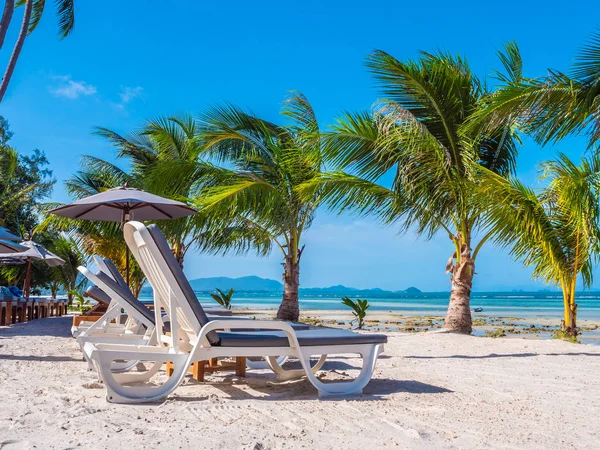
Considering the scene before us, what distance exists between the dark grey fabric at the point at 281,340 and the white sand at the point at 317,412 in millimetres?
370

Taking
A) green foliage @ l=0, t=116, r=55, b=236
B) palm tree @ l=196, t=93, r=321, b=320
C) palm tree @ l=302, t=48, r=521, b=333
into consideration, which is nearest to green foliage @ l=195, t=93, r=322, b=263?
palm tree @ l=196, t=93, r=321, b=320

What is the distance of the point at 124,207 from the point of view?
26.8 ft

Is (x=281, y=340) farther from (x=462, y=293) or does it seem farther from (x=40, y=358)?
(x=462, y=293)

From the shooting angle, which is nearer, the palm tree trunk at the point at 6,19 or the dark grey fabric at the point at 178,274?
the dark grey fabric at the point at 178,274

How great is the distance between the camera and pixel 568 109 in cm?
660

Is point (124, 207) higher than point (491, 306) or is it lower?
higher

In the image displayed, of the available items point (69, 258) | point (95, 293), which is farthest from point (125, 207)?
point (69, 258)

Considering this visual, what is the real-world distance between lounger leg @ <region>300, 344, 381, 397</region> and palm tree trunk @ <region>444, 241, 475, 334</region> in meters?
6.01

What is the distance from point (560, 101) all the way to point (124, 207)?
6.11 meters

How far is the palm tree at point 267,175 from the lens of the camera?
10848 millimetres

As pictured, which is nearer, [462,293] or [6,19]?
[6,19]

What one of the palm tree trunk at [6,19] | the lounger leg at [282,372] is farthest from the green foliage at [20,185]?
the lounger leg at [282,372]

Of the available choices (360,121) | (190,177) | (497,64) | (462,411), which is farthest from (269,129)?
(462,411)

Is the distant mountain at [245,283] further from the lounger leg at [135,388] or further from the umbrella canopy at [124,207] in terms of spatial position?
the lounger leg at [135,388]
